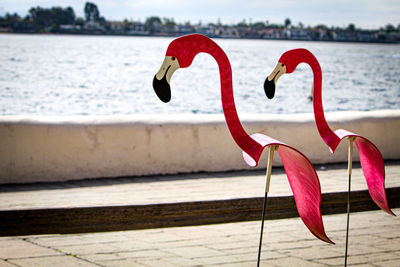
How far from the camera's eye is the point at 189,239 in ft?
13.9

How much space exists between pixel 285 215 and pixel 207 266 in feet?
3.77

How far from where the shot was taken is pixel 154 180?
5.71m

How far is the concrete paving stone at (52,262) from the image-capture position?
3.55m

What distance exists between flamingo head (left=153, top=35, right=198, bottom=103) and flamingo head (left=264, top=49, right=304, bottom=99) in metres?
0.43

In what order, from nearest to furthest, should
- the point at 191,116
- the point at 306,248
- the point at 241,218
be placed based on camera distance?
the point at 306,248, the point at 241,218, the point at 191,116

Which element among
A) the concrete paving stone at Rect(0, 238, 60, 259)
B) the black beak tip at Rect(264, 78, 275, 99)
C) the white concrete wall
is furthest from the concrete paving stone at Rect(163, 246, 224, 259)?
the white concrete wall

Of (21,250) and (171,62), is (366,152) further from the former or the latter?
(21,250)

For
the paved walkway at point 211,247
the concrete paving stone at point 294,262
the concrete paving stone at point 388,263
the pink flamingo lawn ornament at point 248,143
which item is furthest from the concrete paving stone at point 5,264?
the concrete paving stone at point 388,263

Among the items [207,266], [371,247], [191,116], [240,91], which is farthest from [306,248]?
[240,91]

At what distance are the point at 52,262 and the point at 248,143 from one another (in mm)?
1779

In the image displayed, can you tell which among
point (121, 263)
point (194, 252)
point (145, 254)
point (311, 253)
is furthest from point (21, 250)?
point (311, 253)

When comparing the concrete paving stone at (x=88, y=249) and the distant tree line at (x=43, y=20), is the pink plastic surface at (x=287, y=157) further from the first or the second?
the distant tree line at (x=43, y=20)

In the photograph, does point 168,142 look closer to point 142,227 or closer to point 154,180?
point 154,180

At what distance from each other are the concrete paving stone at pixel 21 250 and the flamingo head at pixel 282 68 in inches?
79.9
